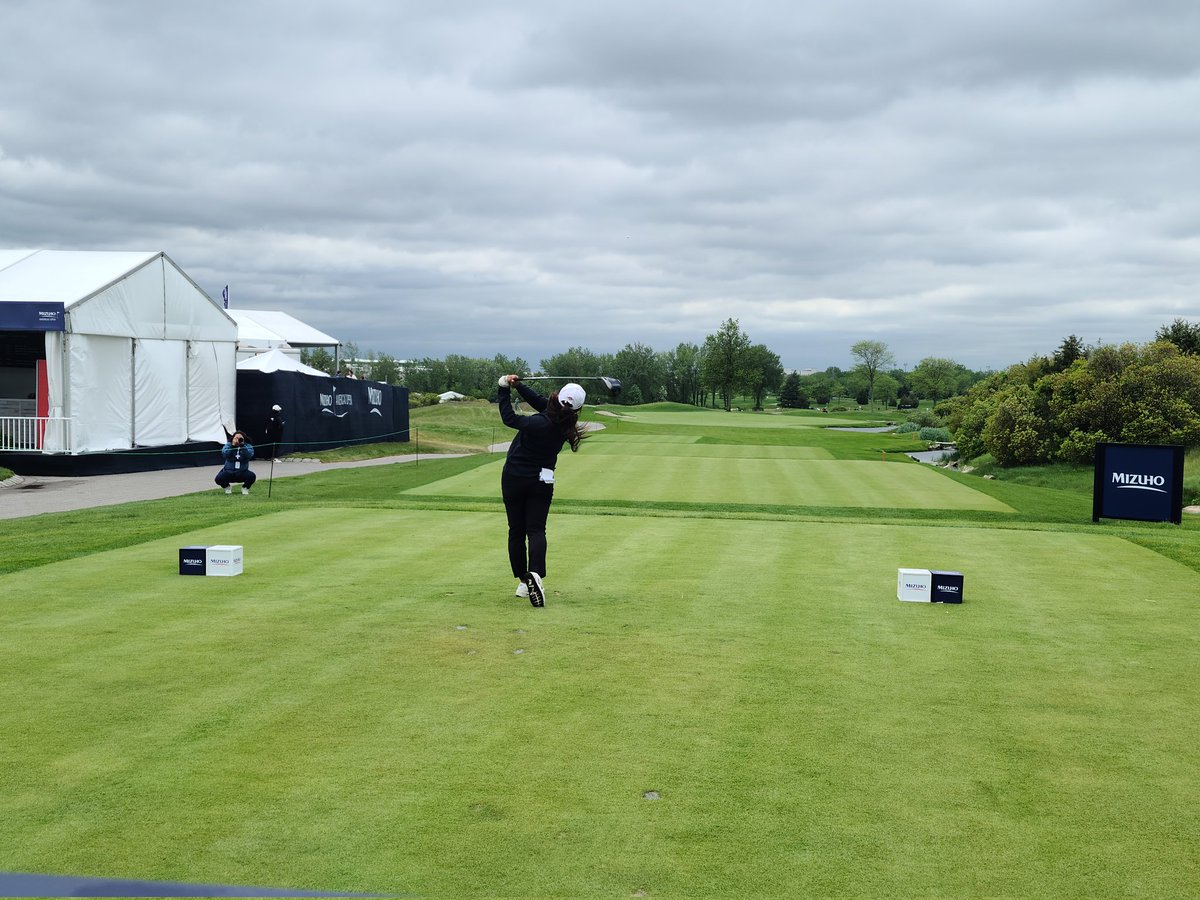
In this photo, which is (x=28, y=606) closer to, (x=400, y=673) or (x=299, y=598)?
(x=299, y=598)

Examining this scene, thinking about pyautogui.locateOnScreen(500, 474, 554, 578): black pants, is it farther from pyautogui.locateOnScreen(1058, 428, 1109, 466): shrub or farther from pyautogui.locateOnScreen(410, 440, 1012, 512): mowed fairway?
pyautogui.locateOnScreen(1058, 428, 1109, 466): shrub

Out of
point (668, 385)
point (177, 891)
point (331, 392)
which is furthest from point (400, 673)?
point (668, 385)

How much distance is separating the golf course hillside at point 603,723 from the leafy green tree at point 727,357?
10724cm

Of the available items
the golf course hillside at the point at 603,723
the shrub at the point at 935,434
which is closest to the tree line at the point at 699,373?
the shrub at the point at 935,434

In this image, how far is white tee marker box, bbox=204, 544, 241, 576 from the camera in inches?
428

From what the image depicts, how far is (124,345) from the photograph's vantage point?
30562 millimetres

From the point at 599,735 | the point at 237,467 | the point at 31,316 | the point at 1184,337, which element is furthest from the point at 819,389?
the point at 599,735

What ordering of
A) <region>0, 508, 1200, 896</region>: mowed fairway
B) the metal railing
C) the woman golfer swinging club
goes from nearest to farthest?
<region>0, 508, 1200, 896</region>: mowed fairway, the woman golfer swinging club, the metal railing

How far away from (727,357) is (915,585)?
111m

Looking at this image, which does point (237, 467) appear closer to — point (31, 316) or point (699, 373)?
point (31, 316)

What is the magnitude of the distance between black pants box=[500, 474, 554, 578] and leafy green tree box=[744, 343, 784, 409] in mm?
111314

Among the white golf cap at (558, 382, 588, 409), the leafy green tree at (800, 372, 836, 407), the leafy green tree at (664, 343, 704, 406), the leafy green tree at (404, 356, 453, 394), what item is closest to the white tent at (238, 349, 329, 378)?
the white golf cap at (558, 382, 588, 409)

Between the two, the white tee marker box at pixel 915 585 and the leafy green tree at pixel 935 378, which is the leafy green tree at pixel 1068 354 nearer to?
the white tee marker box at pixel 915 585

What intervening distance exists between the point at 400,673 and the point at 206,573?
15.2 ft
